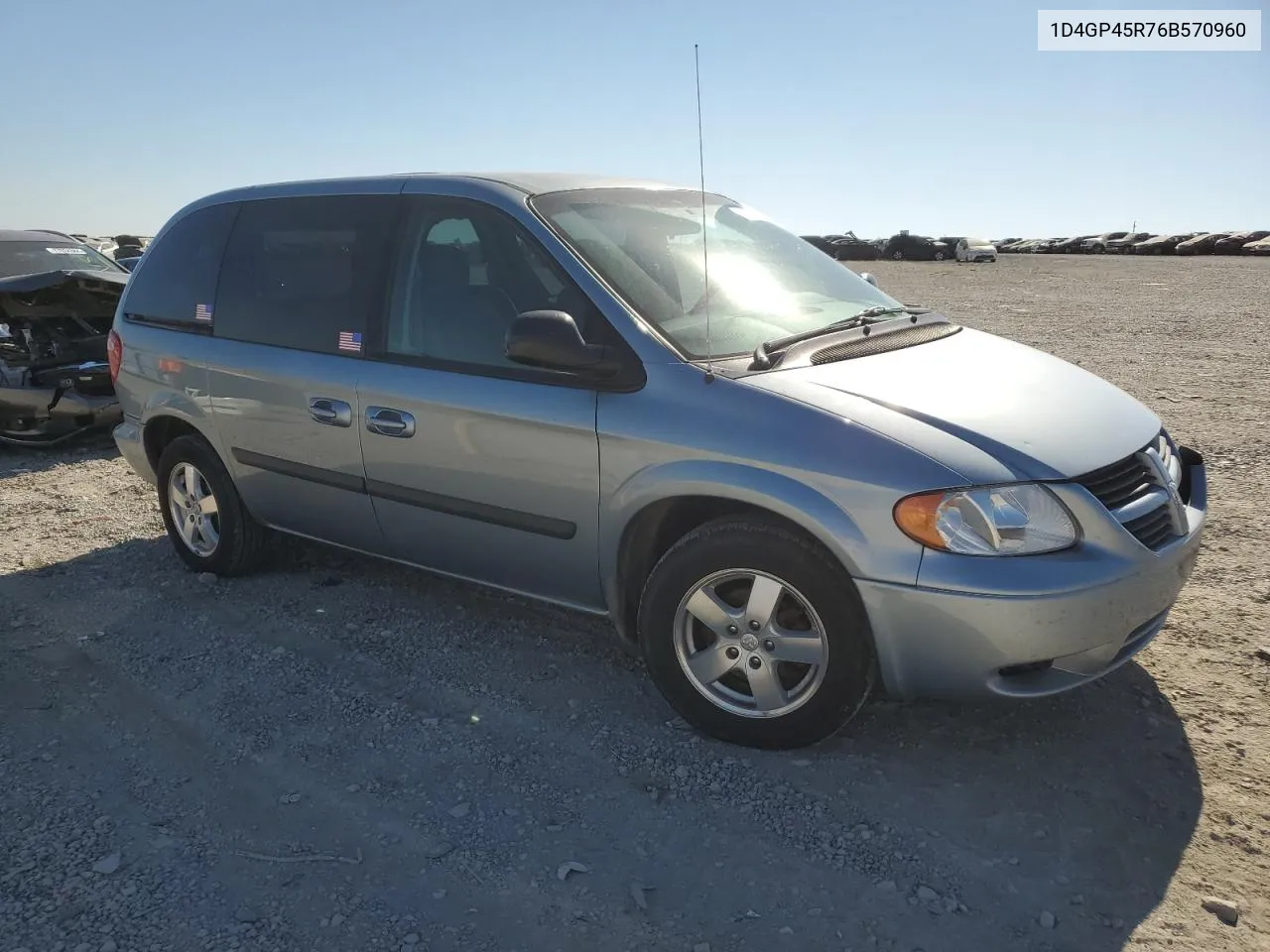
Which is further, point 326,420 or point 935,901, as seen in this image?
point 326,420

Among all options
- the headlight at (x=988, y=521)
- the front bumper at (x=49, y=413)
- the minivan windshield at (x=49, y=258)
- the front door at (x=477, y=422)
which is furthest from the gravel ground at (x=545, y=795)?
the minivan windshield at (x=49, y=258)

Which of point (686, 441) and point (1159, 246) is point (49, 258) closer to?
point (686, 441)

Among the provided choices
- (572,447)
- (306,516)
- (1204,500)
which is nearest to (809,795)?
(572,447)

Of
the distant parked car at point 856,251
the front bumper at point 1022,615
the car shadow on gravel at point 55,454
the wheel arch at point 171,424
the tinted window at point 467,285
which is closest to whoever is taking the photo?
the front bumper at point 1022,615

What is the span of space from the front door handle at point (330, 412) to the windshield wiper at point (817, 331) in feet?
5.59

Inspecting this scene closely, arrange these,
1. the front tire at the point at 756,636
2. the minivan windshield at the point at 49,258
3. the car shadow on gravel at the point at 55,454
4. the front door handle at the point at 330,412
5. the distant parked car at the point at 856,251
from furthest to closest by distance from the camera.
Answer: the distant parked car at the point at 856,251, the minivan windshield at the point at 49,258, the car shadow on gravel at the point at 55,454, the front door handle at the point at 330,412, the front tire at the point at 756,636

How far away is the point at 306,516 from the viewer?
4512 mm

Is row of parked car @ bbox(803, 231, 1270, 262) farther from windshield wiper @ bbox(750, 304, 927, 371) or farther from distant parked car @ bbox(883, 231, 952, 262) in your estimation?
windshield wiper @ bbox(750, 304, 927, 371)

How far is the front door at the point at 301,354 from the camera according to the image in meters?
4.09

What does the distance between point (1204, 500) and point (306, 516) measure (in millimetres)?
3558

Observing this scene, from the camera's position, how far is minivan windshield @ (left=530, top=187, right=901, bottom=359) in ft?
11.4

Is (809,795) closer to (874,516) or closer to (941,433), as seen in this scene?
(874,516)

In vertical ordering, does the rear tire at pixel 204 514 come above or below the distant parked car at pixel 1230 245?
below

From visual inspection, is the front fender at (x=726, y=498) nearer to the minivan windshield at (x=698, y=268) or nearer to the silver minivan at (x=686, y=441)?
the silver minivan at (x=686, y=441)
